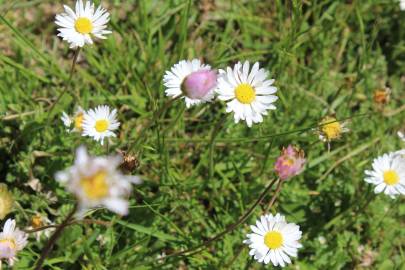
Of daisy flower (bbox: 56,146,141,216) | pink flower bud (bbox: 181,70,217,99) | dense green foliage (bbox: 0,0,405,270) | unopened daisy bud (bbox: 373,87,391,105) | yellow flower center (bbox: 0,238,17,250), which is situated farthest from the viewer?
unopened daisy bud (bbox: 373,87,391,105)

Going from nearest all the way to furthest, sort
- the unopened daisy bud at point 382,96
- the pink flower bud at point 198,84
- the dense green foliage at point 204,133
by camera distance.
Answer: the pink flower bud at point 198,84 < the dense green foliage at point 204,133 < the unopened daisy bud at point 382,96

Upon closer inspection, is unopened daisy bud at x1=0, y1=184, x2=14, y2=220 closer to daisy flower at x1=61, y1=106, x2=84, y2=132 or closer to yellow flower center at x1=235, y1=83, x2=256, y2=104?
daisy flower at x1=61, y1=106, x2=84, y2=132

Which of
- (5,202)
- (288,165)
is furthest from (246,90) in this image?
(5,202)

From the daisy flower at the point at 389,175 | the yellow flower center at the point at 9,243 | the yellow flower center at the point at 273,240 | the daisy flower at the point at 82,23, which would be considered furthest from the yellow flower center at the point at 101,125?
the daisy flower at the point at 389,175

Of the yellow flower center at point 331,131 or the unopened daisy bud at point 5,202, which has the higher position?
the yellow flower center at point 331,131

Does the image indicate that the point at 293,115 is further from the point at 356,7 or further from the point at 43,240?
the point at 43,240

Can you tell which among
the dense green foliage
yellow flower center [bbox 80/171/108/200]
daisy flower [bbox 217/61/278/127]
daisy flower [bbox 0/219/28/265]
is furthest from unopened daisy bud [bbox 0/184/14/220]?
daisy flower [bbox 217/61/278/127]

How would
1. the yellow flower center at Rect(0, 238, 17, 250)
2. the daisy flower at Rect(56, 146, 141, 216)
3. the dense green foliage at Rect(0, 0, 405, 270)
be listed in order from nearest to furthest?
1. the daisy flower at Rect(56, 146, 141, 216)
2. the yellow flower center at Rect(0, 238, 17, 250)
3. the dense green foliage at Rect(0, 0, 405, 270)

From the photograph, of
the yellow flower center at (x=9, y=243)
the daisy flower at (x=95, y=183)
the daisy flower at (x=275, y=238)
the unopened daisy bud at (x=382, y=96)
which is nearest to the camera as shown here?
the daisy flower at (x=95, y=183)

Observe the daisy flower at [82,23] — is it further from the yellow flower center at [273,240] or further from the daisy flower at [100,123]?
the yellow flower center at [273,240]
